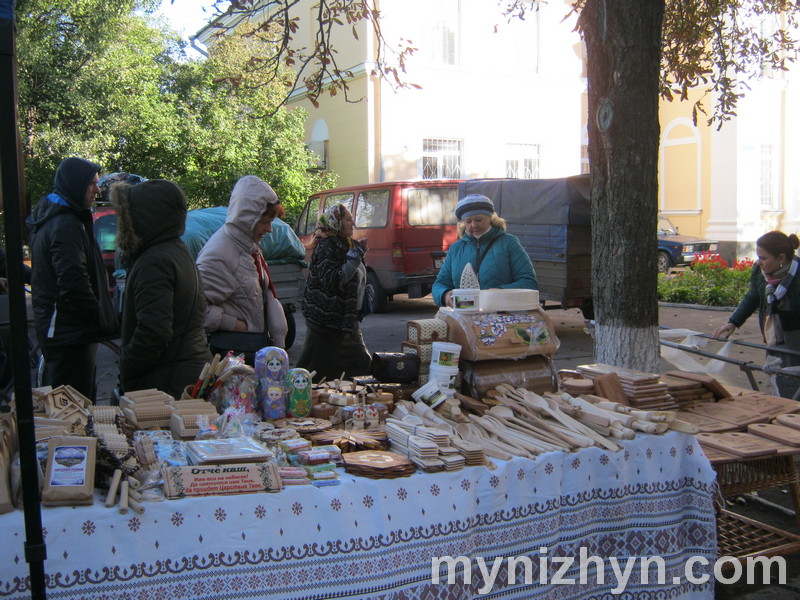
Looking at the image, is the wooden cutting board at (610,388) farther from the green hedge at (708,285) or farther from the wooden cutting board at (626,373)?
the green hedge at (708,285)

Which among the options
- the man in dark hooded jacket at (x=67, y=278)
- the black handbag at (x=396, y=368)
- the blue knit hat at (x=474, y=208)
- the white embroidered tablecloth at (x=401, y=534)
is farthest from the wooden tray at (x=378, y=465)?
the blue knit hat at (x=474, y=208)

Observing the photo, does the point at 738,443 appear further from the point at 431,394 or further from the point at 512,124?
the point at 512,124

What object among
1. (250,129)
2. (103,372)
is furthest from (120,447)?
(250,129)

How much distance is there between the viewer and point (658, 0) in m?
4.77

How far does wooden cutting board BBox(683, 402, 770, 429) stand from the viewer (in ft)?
11.6

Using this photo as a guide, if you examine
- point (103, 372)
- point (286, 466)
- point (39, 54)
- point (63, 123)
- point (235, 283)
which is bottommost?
point (103, 372)

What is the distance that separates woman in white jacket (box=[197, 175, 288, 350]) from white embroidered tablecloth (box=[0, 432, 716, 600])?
184 centimetres

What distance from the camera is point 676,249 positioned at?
1761cm

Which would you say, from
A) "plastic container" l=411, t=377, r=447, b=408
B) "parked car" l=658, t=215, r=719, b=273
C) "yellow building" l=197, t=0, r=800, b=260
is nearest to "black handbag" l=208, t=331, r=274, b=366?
"plastic container" l=411, t=377, r=447, b=408

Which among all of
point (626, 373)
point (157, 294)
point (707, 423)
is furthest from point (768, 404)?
point (157, 294)

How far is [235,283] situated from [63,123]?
12.2 meters

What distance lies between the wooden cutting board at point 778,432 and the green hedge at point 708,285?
967 cm

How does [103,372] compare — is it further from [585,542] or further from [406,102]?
[406,102]

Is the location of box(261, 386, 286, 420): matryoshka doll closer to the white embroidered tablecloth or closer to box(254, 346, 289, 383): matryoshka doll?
box(254, 346, 289, 383): matryoshka doll
